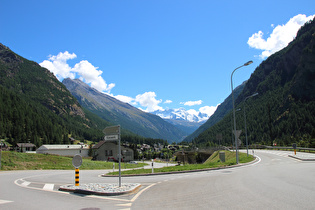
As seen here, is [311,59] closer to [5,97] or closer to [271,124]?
[271,124]

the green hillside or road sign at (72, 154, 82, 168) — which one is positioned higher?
the green hillside

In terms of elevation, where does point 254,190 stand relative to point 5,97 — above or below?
below

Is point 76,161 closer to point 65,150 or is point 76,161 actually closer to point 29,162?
point 29,162

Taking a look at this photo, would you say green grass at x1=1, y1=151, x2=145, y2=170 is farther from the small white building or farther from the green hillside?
the green hillside

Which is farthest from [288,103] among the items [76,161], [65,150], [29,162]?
[76,161]

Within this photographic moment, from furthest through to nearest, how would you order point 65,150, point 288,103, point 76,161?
1. point 288,103
2. point 65,150
3. point 76,161

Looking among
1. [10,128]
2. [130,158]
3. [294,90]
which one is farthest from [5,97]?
[294,90]

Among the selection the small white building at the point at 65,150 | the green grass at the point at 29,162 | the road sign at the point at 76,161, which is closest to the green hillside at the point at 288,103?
the small white building at the point at 65,150

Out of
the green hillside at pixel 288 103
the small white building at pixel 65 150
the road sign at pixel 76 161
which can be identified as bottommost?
the small white building at pixel 65 150

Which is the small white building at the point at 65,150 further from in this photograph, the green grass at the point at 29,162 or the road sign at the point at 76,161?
the road sign at the point at 76,161

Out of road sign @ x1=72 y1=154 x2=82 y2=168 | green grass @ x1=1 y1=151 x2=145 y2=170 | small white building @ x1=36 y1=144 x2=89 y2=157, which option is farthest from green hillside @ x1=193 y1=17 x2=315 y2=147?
road sign @ x1=72 y1=154 x2=82 y2=168

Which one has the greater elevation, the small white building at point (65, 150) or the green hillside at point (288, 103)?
the green hillside at point (288, 103)

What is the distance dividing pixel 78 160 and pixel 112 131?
96.9 inches

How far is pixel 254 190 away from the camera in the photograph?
9.88 meters
